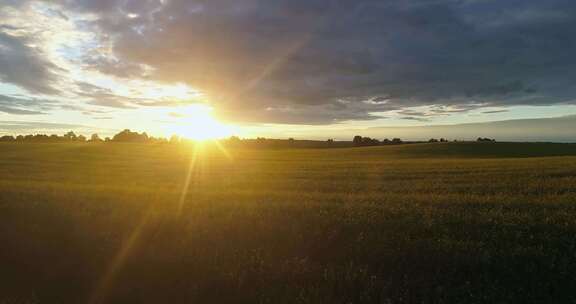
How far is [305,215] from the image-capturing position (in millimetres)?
10086

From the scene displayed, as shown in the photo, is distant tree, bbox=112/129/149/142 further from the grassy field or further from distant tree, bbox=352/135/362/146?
the grassy field

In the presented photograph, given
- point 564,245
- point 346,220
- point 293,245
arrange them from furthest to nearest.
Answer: point 346,220 → point 293,245 → point 564,245

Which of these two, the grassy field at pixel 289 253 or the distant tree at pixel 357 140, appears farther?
the distant tree at pixel 357 140

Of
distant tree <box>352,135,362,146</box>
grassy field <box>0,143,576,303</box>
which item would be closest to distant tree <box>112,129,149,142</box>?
distant tree <box>352,135,362,146</box>

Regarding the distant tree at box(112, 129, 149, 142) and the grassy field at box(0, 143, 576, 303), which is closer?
the grassy field at box(0, 143, 576, 303)

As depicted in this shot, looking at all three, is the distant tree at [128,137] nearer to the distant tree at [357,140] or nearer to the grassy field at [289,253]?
the distant tree at [357,140]

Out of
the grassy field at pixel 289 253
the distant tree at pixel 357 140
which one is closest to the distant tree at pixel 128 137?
the distant tree at pixel 357 140

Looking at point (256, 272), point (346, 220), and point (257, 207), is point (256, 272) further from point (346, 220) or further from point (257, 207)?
point (257, 207)

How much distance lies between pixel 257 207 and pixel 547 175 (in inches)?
753

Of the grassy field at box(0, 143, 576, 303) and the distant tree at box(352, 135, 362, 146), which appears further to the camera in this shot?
the distant tree at box(352, 135, 362, 146)

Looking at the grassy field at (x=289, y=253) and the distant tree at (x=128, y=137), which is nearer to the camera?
the grassy field at (x=289, y=253)

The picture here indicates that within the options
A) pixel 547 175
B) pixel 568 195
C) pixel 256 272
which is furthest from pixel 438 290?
pixel 547 175

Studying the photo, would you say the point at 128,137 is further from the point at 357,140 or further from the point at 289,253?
the point at 289,253

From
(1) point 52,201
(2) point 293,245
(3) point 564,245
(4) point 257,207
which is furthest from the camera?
(1) point 52,201
